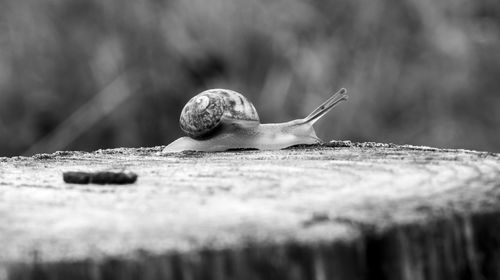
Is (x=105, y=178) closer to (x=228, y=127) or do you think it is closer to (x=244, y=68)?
(x=228, y=127)

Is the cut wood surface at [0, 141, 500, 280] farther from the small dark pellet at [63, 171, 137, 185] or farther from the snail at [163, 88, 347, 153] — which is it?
the snail at [163, 88, 347, 153]

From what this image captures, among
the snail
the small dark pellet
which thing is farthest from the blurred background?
the small dark pellet

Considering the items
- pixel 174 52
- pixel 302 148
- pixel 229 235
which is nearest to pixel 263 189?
pixel 229 235

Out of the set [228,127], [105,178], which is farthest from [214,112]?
[105,178]

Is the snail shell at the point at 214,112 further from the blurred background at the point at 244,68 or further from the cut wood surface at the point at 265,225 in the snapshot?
the blurred background at the point at 244,68

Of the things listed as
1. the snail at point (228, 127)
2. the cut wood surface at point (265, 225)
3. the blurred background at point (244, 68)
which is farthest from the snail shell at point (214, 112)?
the blurred background at point (244, 68)

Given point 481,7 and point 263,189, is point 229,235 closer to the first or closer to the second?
point 263,189

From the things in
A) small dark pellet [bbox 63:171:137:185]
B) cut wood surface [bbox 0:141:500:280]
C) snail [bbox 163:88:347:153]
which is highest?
snail [bbox 163:88:347:153]
